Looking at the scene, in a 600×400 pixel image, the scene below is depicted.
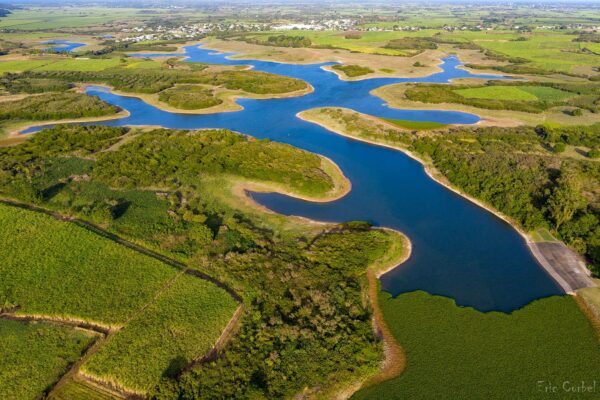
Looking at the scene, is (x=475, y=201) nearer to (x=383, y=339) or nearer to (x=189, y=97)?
(x=383, y=339)

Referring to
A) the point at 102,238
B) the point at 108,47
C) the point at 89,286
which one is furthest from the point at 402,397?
the point at 108,47

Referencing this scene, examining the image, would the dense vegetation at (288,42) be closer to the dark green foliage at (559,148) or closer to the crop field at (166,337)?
the dark green foliage at (559,148)

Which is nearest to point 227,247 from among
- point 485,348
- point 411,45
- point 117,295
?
point 117,295

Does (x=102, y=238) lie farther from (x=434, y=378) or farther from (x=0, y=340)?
(x=434, y=378)

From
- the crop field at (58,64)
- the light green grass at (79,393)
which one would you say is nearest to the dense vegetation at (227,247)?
the light green grass at (79,393)

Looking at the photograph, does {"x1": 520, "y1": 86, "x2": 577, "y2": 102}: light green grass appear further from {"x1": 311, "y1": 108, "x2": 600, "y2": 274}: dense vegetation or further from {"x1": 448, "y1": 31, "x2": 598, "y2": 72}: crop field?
→ {"x1": 448, "y1": 31, "x2": 598, "y2": 72}: crop field
